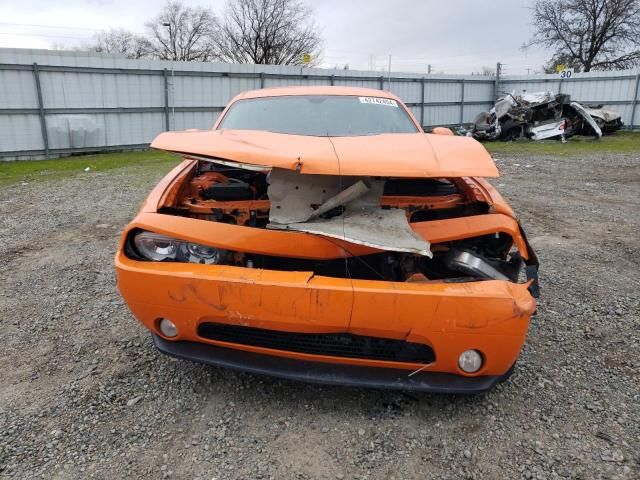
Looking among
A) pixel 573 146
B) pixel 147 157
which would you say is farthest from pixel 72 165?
pixel 573 146

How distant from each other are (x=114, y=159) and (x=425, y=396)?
1149 cm

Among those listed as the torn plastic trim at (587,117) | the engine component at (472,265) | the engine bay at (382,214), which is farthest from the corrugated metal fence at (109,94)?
the engine component at (472,265)

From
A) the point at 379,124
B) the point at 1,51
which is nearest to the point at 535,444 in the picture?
the point at 379,124

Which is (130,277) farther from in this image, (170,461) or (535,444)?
(535,444)

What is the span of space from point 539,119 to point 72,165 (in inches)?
574

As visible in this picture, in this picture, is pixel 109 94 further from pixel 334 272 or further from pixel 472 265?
pixel 472 265

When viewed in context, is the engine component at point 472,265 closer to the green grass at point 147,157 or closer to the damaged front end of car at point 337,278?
the damaged front end of car at point 337,278

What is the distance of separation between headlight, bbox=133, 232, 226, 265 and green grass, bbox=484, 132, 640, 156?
41.2 ft

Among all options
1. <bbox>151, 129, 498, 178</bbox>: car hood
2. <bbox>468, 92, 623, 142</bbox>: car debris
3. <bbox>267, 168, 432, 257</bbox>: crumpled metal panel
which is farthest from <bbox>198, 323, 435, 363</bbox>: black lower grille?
<bbox>468, 92, 623, 142</bbox>: car debris

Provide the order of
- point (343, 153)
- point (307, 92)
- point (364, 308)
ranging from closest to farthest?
point (364, 308)
point (343, 153)
point (307, 92)

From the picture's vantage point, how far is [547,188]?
26.9 ft

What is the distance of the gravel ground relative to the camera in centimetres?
201

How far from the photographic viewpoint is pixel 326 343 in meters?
2.21

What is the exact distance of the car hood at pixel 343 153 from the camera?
2113 millimetres
